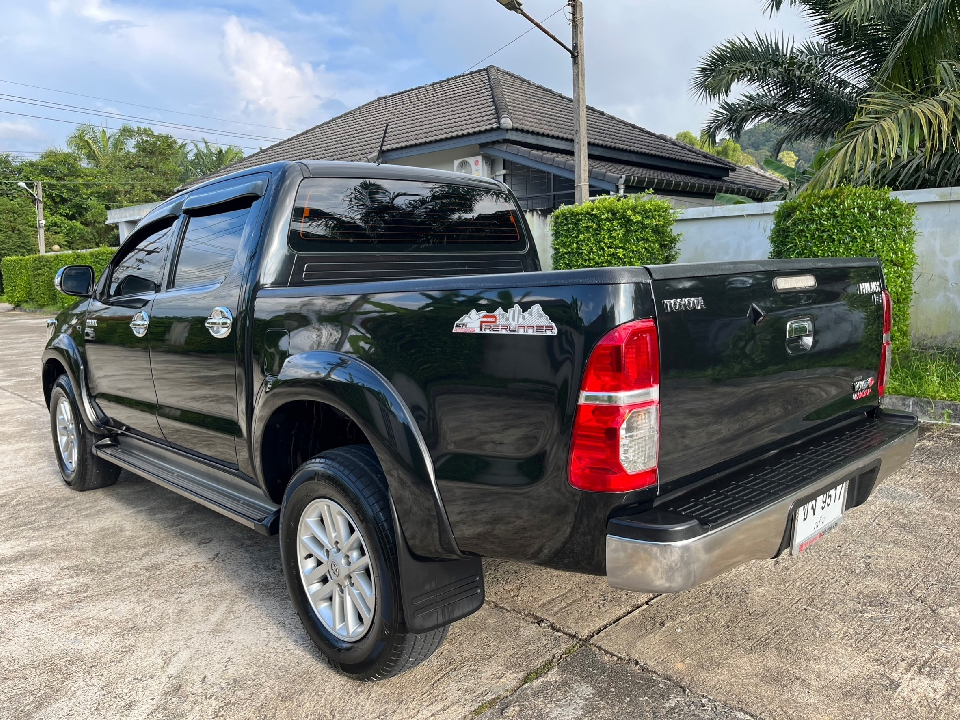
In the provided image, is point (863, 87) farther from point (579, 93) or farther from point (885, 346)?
point (885, 346)

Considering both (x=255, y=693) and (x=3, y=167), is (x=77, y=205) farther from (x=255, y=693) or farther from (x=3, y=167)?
(x=255, y=693)

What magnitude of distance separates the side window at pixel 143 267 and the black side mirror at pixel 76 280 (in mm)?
234

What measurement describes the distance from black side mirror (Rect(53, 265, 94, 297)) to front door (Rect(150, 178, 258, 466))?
115 cm

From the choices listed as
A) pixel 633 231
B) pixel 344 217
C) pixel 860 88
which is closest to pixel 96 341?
pixel 344 217

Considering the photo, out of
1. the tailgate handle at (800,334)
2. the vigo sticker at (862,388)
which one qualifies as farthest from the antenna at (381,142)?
the tailgate handle at (800,334)

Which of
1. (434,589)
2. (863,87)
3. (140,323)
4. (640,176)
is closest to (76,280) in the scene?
(140,323)

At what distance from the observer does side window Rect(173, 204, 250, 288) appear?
3340 millimetres

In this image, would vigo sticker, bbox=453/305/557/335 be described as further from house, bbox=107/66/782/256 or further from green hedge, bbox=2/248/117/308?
green hedge, bbox=2/248/117/308

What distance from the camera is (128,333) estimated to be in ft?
13.1

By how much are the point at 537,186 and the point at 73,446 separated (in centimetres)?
1362

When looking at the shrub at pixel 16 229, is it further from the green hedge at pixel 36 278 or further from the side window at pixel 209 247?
the side window at pixel 209 247

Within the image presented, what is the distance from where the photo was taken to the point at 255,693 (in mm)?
2570

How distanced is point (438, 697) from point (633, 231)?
743cm

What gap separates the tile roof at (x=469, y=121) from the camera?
16844 mm
